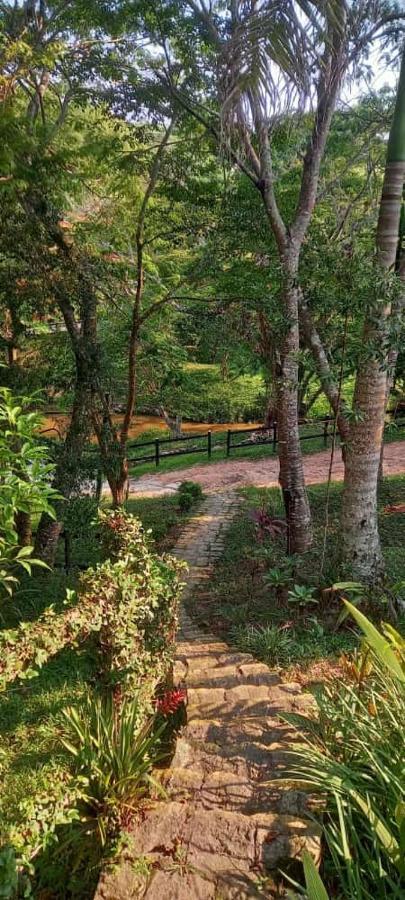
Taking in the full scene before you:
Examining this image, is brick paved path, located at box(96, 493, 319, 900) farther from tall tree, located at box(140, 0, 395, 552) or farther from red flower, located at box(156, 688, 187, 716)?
tall tree, located at box(140, 0, 395, 552)

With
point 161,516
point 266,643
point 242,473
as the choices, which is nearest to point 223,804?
point 266,643

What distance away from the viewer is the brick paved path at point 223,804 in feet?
7.11

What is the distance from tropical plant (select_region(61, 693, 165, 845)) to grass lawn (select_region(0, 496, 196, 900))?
14cm

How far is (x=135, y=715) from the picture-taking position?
9.20ft

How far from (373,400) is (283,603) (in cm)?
208

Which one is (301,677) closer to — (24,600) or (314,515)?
(24,600)

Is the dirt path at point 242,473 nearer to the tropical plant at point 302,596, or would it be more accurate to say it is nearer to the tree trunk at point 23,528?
the tree trunk at point 23,528

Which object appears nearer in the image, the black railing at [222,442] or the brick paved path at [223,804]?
the brick paved path at [223,804]

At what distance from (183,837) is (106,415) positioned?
4.91 m

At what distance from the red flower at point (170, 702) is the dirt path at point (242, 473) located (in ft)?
23.7

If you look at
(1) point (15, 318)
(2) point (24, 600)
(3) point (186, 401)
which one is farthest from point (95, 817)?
(3) point (186, 401)

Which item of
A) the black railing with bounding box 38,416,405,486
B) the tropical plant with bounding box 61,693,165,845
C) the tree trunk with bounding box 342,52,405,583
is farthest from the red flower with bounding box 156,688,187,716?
the black railing with bounding box 38,416,405,486

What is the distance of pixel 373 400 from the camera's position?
435 cm

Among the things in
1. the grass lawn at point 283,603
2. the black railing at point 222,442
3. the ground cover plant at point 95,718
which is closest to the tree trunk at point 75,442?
the grass lawn at point 283,603
